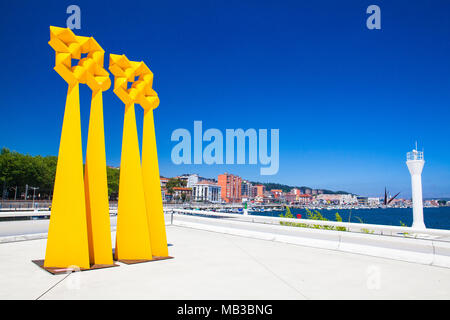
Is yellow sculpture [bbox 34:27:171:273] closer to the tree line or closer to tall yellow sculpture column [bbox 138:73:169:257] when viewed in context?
tall yellow sculpture column [bbox 138:73:169:257]

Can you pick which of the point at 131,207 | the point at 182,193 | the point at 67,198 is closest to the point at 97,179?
the point at 67,198

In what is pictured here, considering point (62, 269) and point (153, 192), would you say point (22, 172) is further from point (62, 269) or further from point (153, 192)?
point (62, 269)

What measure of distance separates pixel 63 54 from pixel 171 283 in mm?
5512

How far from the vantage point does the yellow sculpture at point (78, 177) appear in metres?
6.23

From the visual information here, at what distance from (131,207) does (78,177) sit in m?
1.47

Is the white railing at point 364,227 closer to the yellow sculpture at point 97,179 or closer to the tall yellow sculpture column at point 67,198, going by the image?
the yellow sculpture at point 97,179

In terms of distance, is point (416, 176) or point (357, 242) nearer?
point (357, 242)

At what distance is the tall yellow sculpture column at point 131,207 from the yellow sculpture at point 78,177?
448 mm

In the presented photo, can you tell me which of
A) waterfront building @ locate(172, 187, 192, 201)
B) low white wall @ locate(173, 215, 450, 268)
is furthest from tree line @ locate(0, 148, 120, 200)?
waterfront building @ locate(172, 187, 192, 201)

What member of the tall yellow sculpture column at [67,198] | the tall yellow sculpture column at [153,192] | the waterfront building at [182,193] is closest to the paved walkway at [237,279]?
the tall yellow sculpture column at [67,198]

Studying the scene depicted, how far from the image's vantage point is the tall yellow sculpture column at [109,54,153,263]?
23.8ft

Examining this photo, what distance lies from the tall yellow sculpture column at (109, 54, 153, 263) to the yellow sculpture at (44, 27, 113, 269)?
17.6 inches

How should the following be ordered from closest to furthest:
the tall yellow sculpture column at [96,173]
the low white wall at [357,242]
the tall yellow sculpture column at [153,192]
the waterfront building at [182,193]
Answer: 1. the tall yellow sculpture column at [96,173]
2. the low white wall at [357,242]
3. the tall yellow sculpture column at [153,192]
4. the waterfront building at [182,193]

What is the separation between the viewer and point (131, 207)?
727 centimetres
